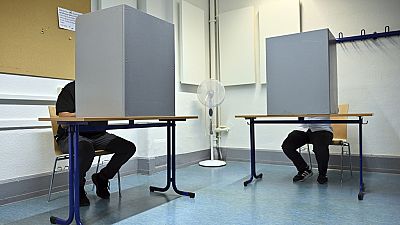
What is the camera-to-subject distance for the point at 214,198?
2629 mm

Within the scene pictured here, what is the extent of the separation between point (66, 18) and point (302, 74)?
2216 millimetres

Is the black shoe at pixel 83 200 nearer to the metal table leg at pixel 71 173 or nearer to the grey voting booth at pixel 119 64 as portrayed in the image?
the metal table leg at pixel 71 173

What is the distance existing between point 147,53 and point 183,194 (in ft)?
4.25

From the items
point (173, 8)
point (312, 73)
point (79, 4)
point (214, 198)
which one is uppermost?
point (173, 8)

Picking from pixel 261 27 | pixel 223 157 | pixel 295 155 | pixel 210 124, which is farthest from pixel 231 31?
pixel 295 155

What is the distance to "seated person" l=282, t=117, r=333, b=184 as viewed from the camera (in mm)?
3154

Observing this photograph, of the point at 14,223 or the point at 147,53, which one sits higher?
the point at 147,53

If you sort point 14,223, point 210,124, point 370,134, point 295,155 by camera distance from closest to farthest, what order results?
point 14,223 < point 295,155 < point 370,134 < point 210,124

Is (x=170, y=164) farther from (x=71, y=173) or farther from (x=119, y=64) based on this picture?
(x=119, y=64)

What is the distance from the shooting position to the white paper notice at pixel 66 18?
115 inches

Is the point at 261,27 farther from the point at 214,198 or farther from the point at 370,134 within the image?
the point at 214,198

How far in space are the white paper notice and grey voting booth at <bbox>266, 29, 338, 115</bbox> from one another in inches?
73.5

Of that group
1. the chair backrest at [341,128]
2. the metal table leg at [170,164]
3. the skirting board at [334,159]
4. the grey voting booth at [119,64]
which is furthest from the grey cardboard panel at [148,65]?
the skirting board at [334,159]

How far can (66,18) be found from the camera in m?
2.98
